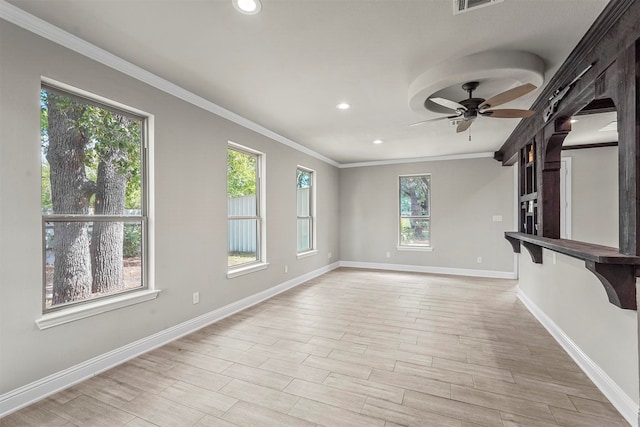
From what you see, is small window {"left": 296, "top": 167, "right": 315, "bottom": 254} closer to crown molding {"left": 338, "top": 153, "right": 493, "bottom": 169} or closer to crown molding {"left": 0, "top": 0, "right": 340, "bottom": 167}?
crown molding {"left": 338, "top": 153, "right": 493, "bottom": 169}

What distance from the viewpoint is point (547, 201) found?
127 inches

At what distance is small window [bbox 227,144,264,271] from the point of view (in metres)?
3.99

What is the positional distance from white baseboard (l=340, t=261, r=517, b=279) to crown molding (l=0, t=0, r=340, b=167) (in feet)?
14.9

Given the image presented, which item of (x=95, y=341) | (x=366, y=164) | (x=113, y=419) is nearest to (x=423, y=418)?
(x=113, y=419)

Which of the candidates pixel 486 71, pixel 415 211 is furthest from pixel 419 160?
pixel 486 71

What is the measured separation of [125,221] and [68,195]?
0.48 metres

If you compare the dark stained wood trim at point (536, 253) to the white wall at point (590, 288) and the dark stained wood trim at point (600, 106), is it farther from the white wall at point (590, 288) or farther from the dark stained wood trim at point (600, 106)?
the dark stained wood trim at point (600, 106)

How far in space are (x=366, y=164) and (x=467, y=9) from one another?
5326 millimetres

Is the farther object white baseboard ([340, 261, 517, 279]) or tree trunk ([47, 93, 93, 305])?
white baseboard ([340, 261, 517, 279])

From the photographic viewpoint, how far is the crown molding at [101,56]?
75.9 inches

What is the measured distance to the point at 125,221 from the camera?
2689 millimetres

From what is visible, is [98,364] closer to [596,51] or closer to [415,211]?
[596,51]

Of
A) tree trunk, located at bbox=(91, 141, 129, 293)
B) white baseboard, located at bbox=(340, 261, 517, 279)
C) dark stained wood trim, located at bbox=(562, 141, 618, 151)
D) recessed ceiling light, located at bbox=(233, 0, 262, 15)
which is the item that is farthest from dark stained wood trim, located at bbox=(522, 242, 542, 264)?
tree trunk, located at bbox=(91, 141, 129, 293)

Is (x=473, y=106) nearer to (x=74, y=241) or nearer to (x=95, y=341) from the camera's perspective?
(x=74, y=241)
